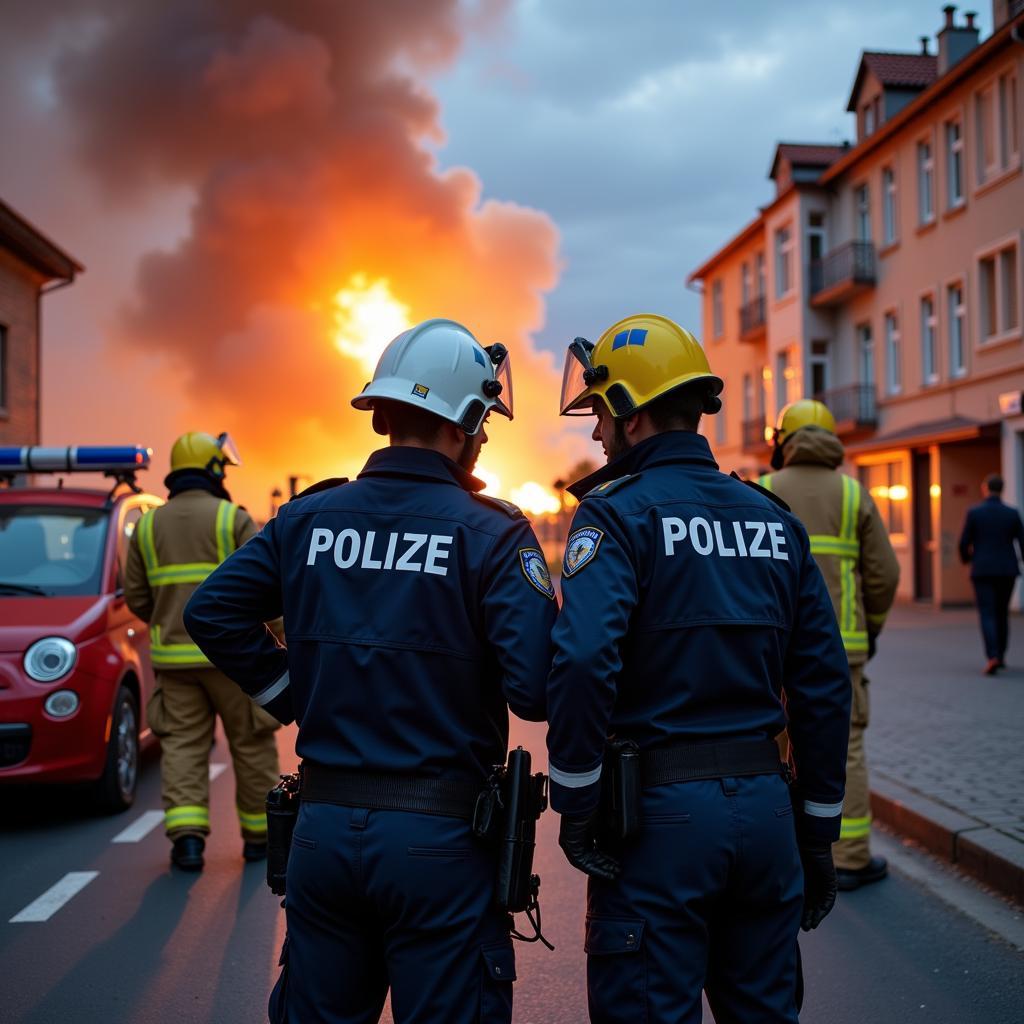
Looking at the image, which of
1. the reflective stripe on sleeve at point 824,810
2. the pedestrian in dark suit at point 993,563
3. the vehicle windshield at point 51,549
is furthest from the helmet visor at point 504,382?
the pedestrian in dark suit at point 993,563

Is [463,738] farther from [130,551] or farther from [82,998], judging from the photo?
[130,551]

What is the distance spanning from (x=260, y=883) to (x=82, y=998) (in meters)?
1.35

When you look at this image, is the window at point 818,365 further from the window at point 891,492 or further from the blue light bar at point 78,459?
the blue light bar at point 78,459

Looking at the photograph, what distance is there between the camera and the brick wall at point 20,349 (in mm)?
20719

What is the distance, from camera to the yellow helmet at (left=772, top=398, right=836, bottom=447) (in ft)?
17.5

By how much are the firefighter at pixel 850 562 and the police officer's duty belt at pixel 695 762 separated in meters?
2.72

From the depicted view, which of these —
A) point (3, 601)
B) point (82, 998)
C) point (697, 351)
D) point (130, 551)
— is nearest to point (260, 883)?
point (82, 998)

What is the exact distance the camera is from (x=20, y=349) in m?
21.7

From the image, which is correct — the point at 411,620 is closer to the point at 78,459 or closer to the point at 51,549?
the point at 51,549

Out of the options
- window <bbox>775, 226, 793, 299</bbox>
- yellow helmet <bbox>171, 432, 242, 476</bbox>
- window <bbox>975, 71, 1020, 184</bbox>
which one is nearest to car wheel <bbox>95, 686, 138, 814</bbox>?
yellow helmet <bbox>171, 432, 242, 476</bbox>

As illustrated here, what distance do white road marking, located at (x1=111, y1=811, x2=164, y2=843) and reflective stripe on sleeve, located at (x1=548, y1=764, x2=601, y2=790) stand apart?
431 cm

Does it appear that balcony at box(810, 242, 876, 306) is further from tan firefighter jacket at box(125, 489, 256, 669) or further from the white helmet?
the white helmet

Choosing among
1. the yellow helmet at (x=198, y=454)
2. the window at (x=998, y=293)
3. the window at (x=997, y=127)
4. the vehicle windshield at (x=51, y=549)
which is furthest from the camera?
the window at (x=998, y=293)

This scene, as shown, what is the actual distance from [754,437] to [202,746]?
3121 centimetres
